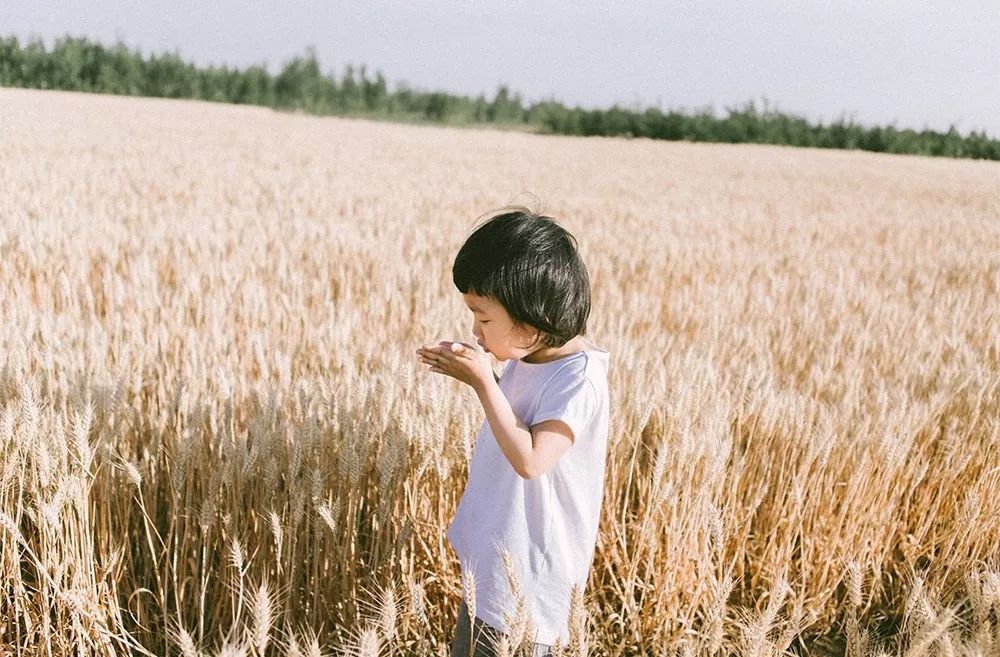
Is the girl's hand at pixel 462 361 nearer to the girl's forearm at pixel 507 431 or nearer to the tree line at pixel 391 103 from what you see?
the girl's forearm at pixel 507 431

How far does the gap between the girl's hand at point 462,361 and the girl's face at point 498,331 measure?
0.25 ft

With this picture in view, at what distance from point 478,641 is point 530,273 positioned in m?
0.68

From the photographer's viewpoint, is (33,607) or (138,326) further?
(138,326)

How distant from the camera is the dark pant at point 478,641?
1367 mm

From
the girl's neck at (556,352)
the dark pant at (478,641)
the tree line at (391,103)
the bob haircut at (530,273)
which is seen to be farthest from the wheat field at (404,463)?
the tree line at (391,103)

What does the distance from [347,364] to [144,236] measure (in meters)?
2.53

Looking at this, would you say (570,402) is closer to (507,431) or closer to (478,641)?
(507,431)

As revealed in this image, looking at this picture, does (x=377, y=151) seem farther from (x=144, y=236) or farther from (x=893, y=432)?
(x=893, y=432)

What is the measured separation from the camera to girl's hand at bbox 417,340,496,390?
118 cm

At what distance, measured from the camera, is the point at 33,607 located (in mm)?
1484

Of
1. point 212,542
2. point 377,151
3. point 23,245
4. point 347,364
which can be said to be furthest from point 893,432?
point 377,151

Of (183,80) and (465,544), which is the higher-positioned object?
(183,80)

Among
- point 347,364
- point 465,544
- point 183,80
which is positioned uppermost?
point 183,80

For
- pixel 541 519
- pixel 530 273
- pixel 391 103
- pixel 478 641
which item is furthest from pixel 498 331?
pixel 391 103
